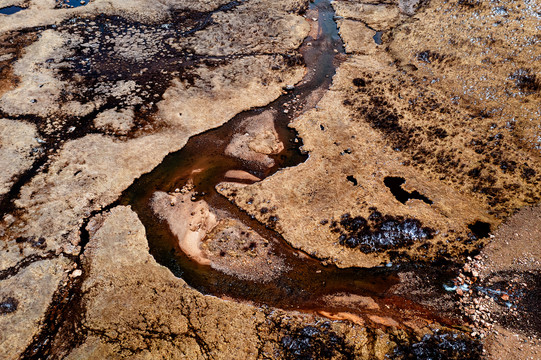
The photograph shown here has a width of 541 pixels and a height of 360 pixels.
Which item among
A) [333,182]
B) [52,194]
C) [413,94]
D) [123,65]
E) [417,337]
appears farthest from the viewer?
[123,65]

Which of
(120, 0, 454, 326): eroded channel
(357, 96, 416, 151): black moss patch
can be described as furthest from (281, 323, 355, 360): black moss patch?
(357, 96, 416, 151): black moss patch

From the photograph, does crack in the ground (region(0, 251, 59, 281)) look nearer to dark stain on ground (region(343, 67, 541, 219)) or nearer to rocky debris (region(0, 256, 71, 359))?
rocky debris (region(0, 256, 71, 359))

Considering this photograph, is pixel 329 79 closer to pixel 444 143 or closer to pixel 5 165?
pixel 444 143

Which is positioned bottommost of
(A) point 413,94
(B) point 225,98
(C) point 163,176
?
(C) point 163,176

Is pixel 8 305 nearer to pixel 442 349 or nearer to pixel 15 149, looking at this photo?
pixel 15 149

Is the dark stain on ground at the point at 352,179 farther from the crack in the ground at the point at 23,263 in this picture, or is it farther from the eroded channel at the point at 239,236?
the crack in the ground at the point at 23,263

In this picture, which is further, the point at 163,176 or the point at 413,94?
the point at 413,94

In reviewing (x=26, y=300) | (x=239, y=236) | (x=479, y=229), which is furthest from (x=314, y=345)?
Answer: (x=26, y=300)

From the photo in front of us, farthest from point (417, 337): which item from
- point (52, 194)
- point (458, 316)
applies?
point (52, 194)
